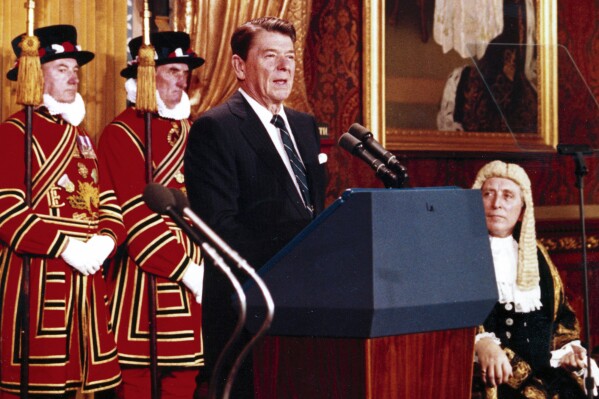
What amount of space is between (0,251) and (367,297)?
2261mm

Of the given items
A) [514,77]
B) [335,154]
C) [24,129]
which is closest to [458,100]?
[514,77]

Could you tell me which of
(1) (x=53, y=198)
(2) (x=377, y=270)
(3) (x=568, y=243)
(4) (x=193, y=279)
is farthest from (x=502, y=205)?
(3) (x=568, y=243)

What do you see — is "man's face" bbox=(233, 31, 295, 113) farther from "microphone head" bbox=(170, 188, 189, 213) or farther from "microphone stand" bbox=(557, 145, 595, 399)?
"microphone stand" bbox=(557, 145, 595, 399)

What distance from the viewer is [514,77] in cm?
623

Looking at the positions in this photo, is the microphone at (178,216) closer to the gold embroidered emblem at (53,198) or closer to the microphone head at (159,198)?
the microphone head at (159,198)

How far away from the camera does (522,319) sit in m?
3.83

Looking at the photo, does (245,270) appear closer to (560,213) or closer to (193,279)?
(193,279)

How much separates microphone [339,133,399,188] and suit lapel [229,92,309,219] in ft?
0.82

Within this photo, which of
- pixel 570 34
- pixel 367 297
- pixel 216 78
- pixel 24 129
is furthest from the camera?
pixel 570 34

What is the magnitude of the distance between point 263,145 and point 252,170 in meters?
0.08

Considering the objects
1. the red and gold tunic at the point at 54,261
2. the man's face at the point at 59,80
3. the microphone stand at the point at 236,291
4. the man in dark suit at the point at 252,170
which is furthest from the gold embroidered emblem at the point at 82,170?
the microphone stand at the point at 236,291

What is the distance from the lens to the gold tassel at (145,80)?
13.1 feet

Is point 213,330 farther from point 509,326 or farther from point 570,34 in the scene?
point 570,34

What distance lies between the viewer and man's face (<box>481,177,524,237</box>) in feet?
13.1
